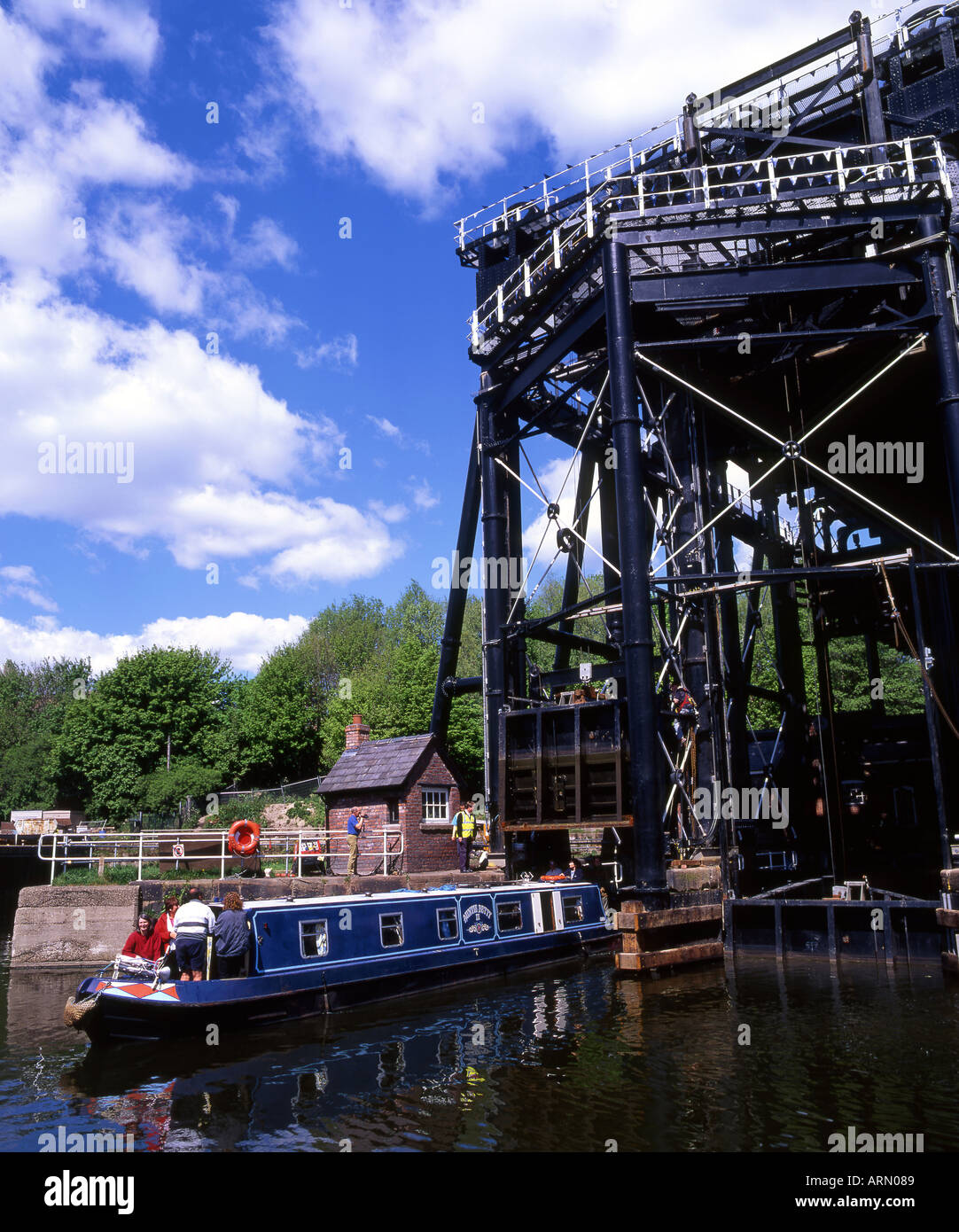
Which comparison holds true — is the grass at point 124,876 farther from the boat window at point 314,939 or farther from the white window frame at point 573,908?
the white window frame at point 573,908

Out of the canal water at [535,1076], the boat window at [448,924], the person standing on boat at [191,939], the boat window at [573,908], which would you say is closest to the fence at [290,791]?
the boat window at [573,908]

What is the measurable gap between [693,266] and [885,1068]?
18.0 metres

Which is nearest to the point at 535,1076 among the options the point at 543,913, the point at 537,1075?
the point at 537,1075

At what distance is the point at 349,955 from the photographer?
1589cm

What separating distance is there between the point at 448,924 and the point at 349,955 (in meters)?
2.63

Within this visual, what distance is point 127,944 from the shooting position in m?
14.5

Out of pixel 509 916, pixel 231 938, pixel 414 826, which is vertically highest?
pixel 414 826

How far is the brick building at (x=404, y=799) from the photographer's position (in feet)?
87.6

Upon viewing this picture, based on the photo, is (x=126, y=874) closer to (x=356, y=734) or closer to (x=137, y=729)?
(x=356, y=734)

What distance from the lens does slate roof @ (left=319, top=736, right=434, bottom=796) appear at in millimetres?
27062
